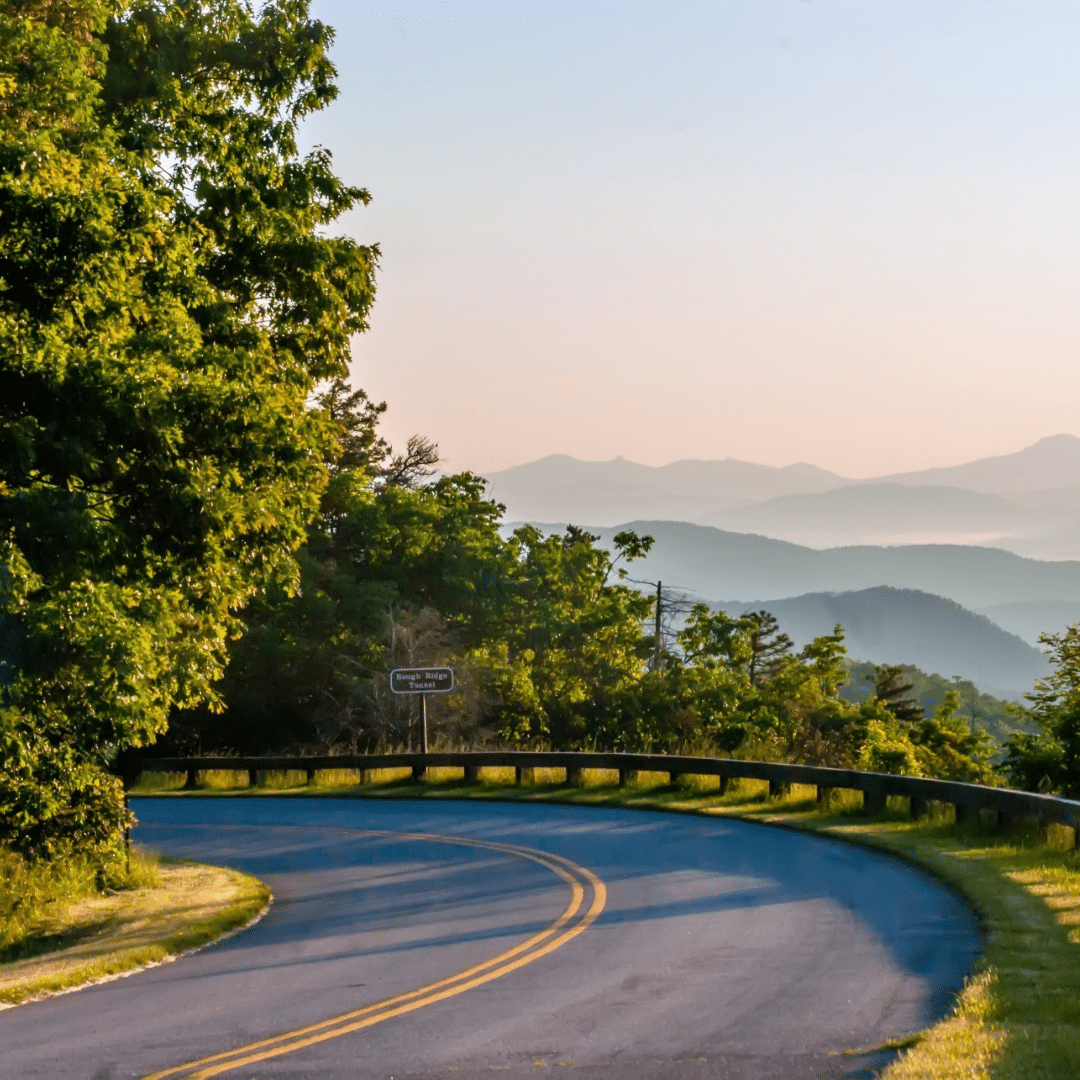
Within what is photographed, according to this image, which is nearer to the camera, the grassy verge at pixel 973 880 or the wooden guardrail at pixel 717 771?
the grassy verge at pixel 973 880

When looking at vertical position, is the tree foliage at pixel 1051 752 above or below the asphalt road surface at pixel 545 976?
above

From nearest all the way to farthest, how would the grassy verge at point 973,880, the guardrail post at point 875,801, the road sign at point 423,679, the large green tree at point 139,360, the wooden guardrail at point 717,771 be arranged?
1. the grassy verge at point 973,880
2. the large green tree at point 139,360
3. the wooden guardrail at point 717,771
4. the guardrail post at point 875,801
5. the road sign at point 423,679

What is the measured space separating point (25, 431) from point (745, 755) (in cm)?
2460

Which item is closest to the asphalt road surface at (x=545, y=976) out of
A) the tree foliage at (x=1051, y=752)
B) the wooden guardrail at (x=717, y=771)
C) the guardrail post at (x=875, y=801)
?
the wooden guardrail at (x=717, y=771)

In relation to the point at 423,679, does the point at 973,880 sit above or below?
below

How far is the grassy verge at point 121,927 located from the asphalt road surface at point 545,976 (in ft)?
1.43

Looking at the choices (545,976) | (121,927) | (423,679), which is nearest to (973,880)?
(545,976)

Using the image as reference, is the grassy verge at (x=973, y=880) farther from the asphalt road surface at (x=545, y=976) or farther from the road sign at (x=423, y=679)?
the road sign at (x=423, y=679)

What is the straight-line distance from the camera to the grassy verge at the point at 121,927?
13.2 m

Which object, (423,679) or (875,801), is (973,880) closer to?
(875,801)

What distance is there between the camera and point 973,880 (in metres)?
16.8

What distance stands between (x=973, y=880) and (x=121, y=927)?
9.53 m

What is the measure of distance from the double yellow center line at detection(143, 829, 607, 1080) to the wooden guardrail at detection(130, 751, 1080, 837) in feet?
20.2

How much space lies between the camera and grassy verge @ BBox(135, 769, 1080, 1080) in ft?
29.1
